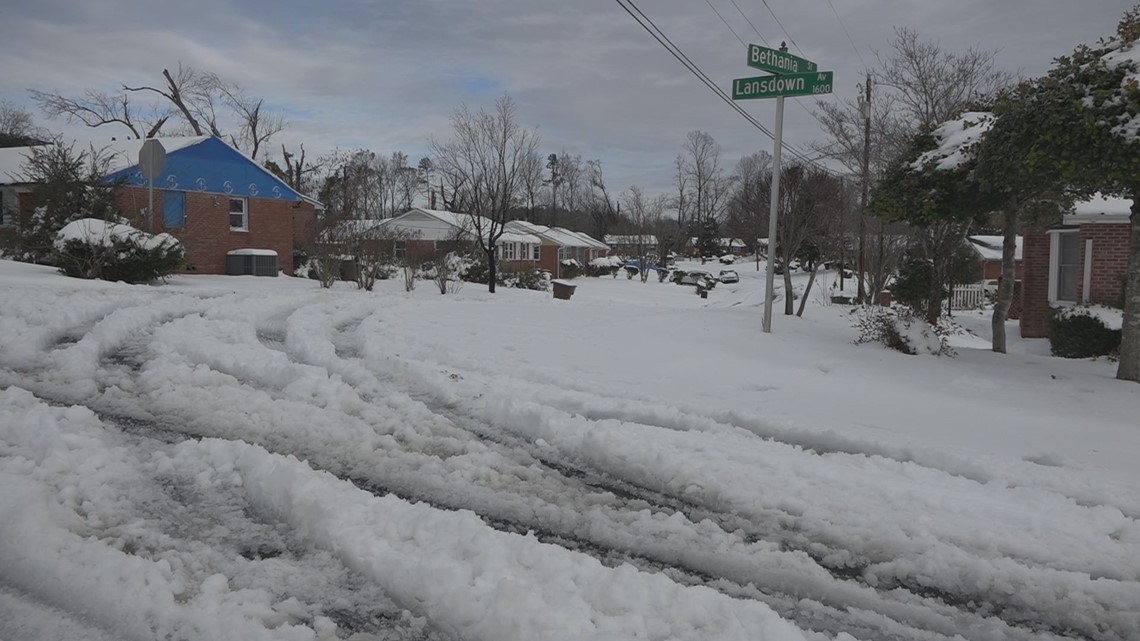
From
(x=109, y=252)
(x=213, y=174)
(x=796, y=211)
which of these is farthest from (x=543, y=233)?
(x=109, y=252)

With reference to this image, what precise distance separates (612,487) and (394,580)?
1.83m

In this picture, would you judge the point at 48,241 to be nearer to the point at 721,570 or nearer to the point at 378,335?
the point at 378,335

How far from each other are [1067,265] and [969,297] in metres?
16.4

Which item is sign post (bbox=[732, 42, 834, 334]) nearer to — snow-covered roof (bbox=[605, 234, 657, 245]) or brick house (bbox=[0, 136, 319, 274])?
brick house (bbox=[0, 136, 319, 274])

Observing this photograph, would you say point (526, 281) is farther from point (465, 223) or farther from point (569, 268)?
point (569, 268)

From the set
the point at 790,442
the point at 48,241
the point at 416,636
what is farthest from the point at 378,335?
the point at 48,241

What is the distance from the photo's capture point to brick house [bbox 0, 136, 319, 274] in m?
26.1

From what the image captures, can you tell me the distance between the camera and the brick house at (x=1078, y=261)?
641 inches

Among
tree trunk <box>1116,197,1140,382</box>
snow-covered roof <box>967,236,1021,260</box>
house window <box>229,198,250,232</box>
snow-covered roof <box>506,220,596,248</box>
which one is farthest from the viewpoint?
snow-covered roof <box>506,220,596,248</box>

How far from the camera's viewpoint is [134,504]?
3951 mm

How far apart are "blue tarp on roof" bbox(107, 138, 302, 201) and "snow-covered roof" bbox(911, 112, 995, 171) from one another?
24.3 meters

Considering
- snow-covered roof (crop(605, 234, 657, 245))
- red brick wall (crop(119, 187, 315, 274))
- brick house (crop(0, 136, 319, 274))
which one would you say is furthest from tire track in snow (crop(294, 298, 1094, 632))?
snow-covered roof (crop(605, 234, 657, 245))

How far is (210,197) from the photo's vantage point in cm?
2808

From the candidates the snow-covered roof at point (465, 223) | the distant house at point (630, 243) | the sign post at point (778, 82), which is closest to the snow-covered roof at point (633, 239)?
the distant house at point (630, 243)
